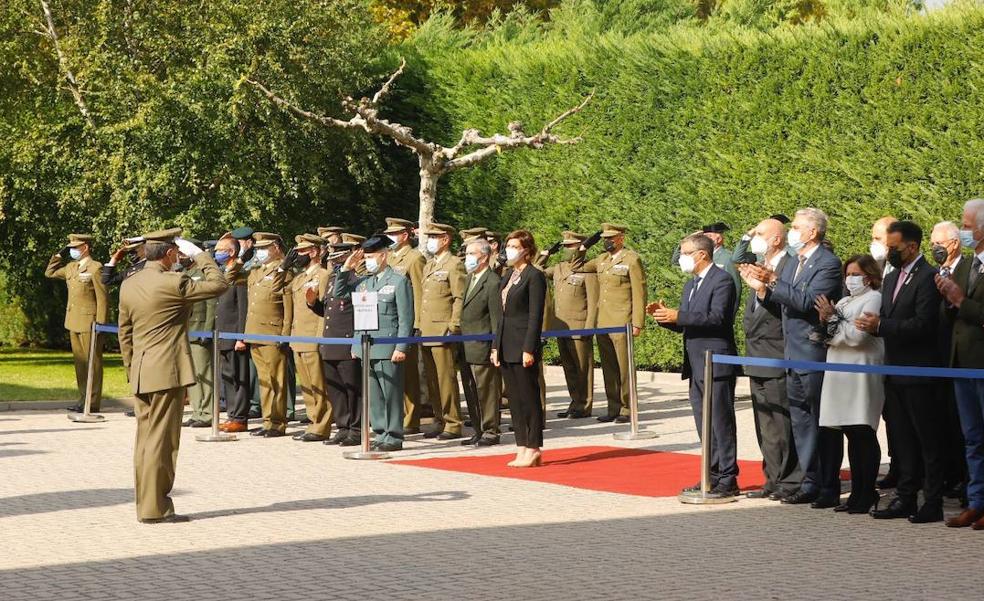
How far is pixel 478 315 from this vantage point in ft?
50.1

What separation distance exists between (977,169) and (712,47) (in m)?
4.54

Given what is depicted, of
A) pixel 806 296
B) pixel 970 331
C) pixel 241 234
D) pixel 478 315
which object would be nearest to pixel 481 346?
pixel 478 315

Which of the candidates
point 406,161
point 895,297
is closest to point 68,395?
point 406,161

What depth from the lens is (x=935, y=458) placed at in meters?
10.2

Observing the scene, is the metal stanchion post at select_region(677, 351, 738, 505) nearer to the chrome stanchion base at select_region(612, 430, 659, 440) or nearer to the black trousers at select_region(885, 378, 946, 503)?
the black trousers at select_region(885, 378, 946, 503)

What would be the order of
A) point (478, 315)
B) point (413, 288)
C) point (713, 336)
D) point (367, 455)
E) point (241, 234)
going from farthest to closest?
point (241, 234), point (413, 288), point (478, 315), point (367, 455), point (713, 336)

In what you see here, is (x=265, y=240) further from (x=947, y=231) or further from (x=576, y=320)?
(x=947, y=231)

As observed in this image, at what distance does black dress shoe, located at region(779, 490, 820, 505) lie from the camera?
1097 centimetres

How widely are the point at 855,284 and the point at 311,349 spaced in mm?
6640

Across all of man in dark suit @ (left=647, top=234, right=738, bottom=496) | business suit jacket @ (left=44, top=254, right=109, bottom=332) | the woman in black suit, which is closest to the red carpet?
the woman in black suit

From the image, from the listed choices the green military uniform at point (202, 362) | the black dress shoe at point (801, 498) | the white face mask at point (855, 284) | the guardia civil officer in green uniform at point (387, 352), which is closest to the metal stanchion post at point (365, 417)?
the guardia civil officer in green uniform at point (387, 352)

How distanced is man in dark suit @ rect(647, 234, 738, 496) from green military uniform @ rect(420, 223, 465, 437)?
4533 mm

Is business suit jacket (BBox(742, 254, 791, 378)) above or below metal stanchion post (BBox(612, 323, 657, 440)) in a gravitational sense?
above

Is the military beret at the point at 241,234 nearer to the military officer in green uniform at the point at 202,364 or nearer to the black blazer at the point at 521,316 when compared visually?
the military officer in green uniform at the point at 202,364
